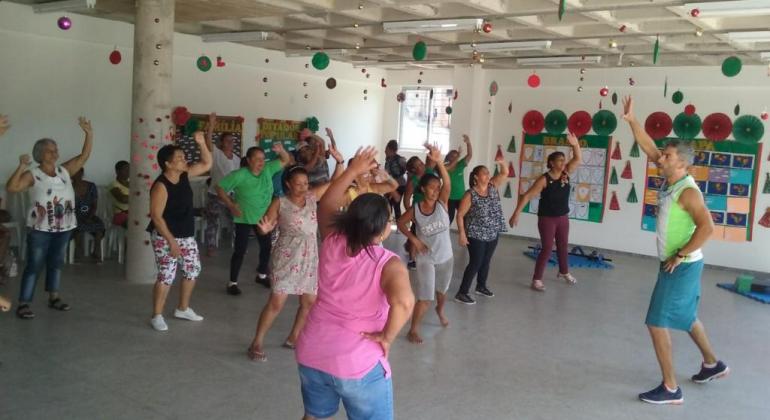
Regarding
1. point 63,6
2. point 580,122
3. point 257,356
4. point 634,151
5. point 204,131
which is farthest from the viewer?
point 580,122

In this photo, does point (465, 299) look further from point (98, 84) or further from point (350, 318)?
point (98, 84)

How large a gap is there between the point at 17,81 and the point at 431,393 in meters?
6.19

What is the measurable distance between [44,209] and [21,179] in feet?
0.94

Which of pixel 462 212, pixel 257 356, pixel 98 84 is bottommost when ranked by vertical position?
pixel 257 356

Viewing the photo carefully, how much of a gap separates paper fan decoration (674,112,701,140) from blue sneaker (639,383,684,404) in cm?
650

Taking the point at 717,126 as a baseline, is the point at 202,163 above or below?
below

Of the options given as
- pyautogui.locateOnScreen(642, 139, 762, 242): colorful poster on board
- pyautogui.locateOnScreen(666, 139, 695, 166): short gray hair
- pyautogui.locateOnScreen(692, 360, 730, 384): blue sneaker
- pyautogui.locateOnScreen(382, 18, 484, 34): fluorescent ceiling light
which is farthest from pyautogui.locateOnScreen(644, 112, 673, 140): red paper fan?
pyautogui.locateOnScreen(666, 139, 695, 166): short gray hair

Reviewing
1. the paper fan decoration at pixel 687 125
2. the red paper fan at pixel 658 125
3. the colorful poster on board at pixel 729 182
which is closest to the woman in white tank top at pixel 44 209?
the colorful poster on board at pixel 729 182

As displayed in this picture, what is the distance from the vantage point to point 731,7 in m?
5.79

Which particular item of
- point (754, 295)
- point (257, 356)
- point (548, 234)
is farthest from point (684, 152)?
point (754, 295)

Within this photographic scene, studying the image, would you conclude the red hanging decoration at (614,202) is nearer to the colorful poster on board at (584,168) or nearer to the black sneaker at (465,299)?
the colorful poster on board at (584,168)

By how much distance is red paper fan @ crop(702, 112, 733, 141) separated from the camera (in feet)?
31.6

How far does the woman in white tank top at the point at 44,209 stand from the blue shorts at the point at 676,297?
14.7ft

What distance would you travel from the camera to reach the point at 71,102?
8.22m
